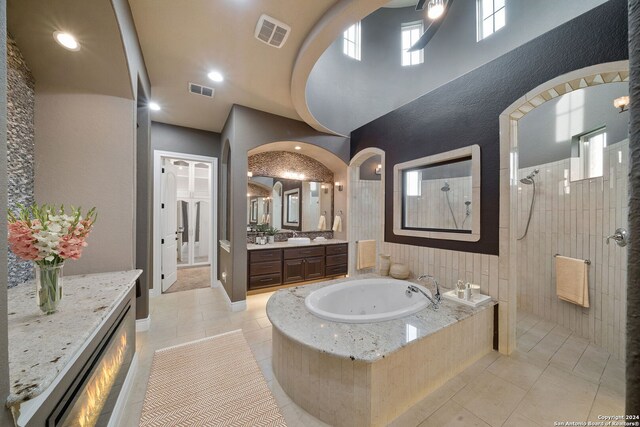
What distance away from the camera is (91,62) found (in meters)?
1.70

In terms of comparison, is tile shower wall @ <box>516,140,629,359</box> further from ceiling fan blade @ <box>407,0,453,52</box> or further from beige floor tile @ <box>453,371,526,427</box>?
ceiling fan blade @ <box>407,0,453,52</box>

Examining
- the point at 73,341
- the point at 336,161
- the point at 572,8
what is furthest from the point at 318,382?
the point at 572,8

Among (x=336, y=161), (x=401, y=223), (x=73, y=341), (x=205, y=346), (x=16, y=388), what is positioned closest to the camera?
(x=16, y=388)

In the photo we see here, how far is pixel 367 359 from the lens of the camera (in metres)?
1.41

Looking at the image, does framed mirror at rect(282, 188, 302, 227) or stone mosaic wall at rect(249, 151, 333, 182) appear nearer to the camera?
stone mosaic wall at rect(249, 151, 333, 182)

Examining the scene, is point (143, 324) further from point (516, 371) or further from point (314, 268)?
point (516, 371)

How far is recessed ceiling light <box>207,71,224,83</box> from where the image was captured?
259 cm

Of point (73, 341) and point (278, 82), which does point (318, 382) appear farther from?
point (278, 82)

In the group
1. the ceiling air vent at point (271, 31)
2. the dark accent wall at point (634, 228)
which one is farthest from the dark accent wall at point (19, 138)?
the dark accent wall at point (634, 228)

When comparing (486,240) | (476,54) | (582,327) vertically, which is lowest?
(582,327)

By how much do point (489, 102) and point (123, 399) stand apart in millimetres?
3964

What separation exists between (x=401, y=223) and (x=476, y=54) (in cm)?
337

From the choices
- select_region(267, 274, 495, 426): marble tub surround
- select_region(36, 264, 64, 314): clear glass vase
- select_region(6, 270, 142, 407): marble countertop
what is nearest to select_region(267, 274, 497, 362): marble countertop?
select_region(267, 274, 495, 426): marble tub surround

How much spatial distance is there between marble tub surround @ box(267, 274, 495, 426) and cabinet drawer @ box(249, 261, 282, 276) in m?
1.55
